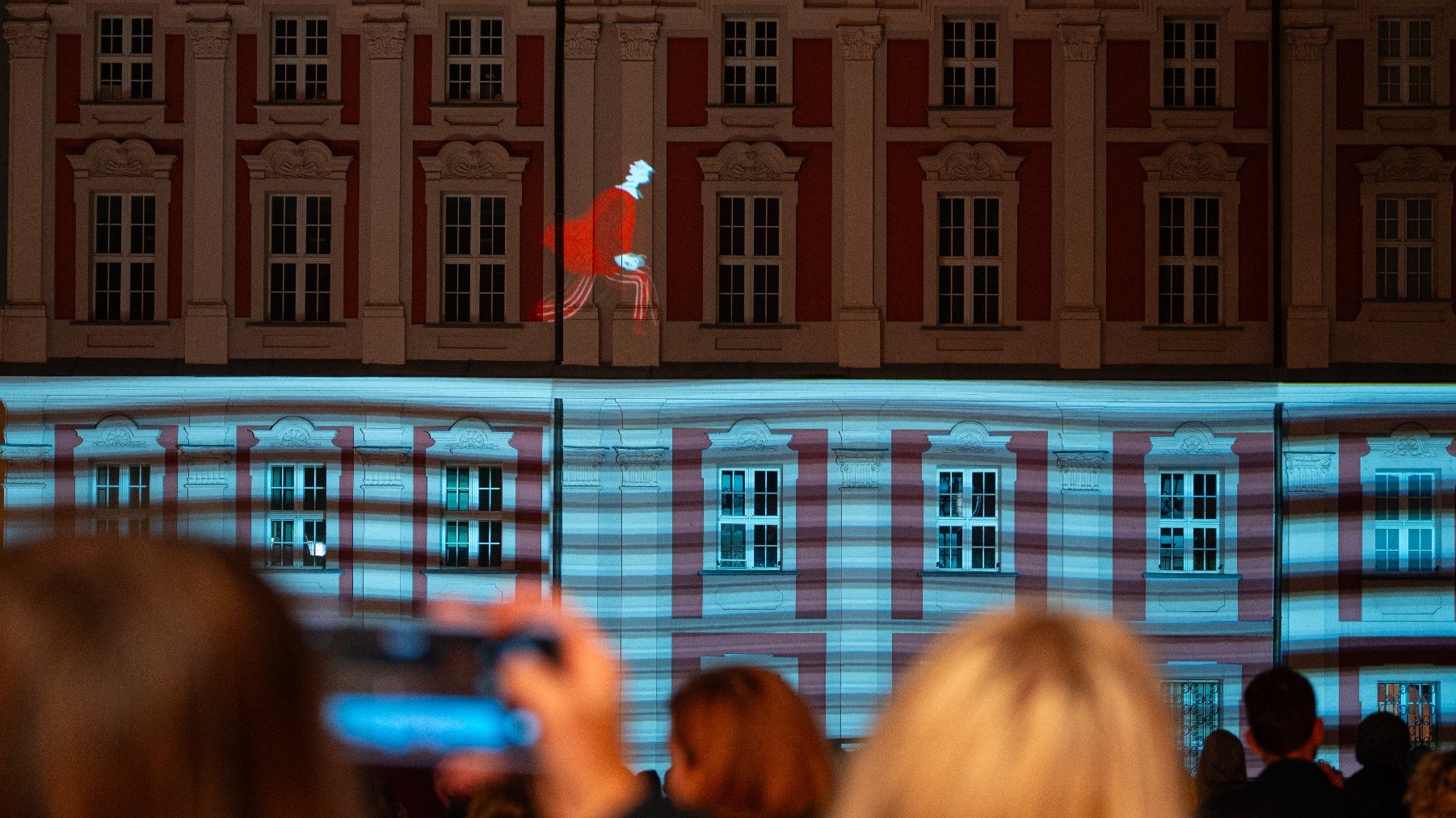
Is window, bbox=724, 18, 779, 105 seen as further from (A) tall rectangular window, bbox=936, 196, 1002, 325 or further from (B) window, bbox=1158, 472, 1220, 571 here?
(B) window, bbox=1158, 472, 1220, 571

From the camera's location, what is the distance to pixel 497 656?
1871mm

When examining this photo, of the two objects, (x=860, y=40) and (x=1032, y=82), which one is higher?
(x=860, y=40)

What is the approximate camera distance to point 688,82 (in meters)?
17.7

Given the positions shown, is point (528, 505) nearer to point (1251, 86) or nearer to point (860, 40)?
point (860, 40)

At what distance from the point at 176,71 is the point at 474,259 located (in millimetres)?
4173

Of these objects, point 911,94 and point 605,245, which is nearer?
point 605,245

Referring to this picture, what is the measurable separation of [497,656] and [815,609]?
49.4 feet

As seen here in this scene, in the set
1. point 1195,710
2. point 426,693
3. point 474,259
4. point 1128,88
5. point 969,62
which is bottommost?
point 1195,710

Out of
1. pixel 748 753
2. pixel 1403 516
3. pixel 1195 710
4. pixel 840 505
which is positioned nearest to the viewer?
pixel 748 753

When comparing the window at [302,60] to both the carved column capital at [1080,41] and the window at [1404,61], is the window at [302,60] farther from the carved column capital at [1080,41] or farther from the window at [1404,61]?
the window at [1404,61]

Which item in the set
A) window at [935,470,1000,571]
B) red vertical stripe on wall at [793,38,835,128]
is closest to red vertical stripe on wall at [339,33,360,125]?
red vertical stripe on wall at [793,38,835,128]

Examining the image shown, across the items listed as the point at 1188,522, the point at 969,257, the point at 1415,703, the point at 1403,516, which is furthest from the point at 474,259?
the point at 1415,703

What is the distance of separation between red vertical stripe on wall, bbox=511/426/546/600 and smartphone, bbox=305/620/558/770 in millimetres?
14719

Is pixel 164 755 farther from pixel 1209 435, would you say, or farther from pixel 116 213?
pixel 116 213
